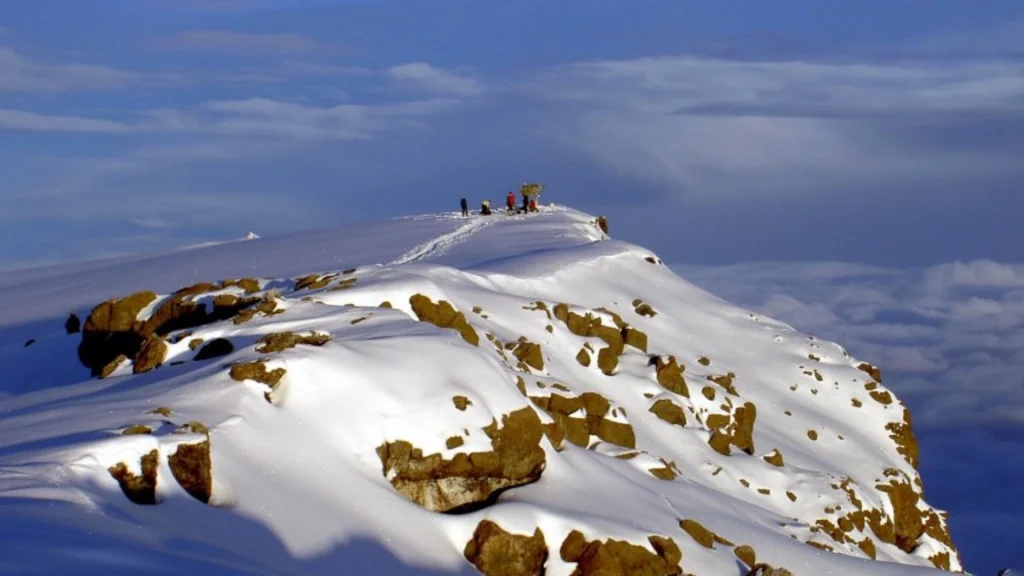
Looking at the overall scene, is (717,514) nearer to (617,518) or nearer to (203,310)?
(617,518)

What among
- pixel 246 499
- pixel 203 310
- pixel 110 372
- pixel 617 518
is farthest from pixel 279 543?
pixel 203 310

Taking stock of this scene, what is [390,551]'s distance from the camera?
2322 cm

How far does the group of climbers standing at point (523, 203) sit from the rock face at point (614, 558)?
49.4m

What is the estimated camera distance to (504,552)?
25.2m

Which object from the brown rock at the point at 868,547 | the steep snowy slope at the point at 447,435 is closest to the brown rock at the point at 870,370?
the steep snowy slope at the point at 447,435

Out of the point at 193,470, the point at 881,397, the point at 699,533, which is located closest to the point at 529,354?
the point at 699,533

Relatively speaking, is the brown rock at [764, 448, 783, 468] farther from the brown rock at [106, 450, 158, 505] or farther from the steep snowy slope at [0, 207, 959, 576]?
the brown rock at [106, 450, 158, 505]

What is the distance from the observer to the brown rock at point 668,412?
41.0 metres

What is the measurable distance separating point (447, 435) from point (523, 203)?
164 ft

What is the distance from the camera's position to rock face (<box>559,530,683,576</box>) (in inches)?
1009

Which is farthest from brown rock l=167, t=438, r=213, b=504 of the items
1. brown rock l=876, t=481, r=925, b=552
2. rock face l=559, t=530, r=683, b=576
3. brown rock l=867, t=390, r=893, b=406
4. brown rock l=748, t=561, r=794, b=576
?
brown rock l=867, t=390, r=893, b=406

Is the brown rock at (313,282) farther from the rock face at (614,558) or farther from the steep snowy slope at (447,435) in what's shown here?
the rock face at (614,558)

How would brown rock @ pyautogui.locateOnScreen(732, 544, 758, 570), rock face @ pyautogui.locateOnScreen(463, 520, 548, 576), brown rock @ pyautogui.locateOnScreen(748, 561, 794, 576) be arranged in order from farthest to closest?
brown rock @ pyautogui.locateOnScreen(732, 544, 758, 570), brown rock @ pyautogui.locateOnScreen(748, 561, 794, 576), rock face @ pyautogui.locateOnScreen(463, 520, 548, 576)

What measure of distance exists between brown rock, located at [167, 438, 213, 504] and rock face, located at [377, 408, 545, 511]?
4.50 metres
